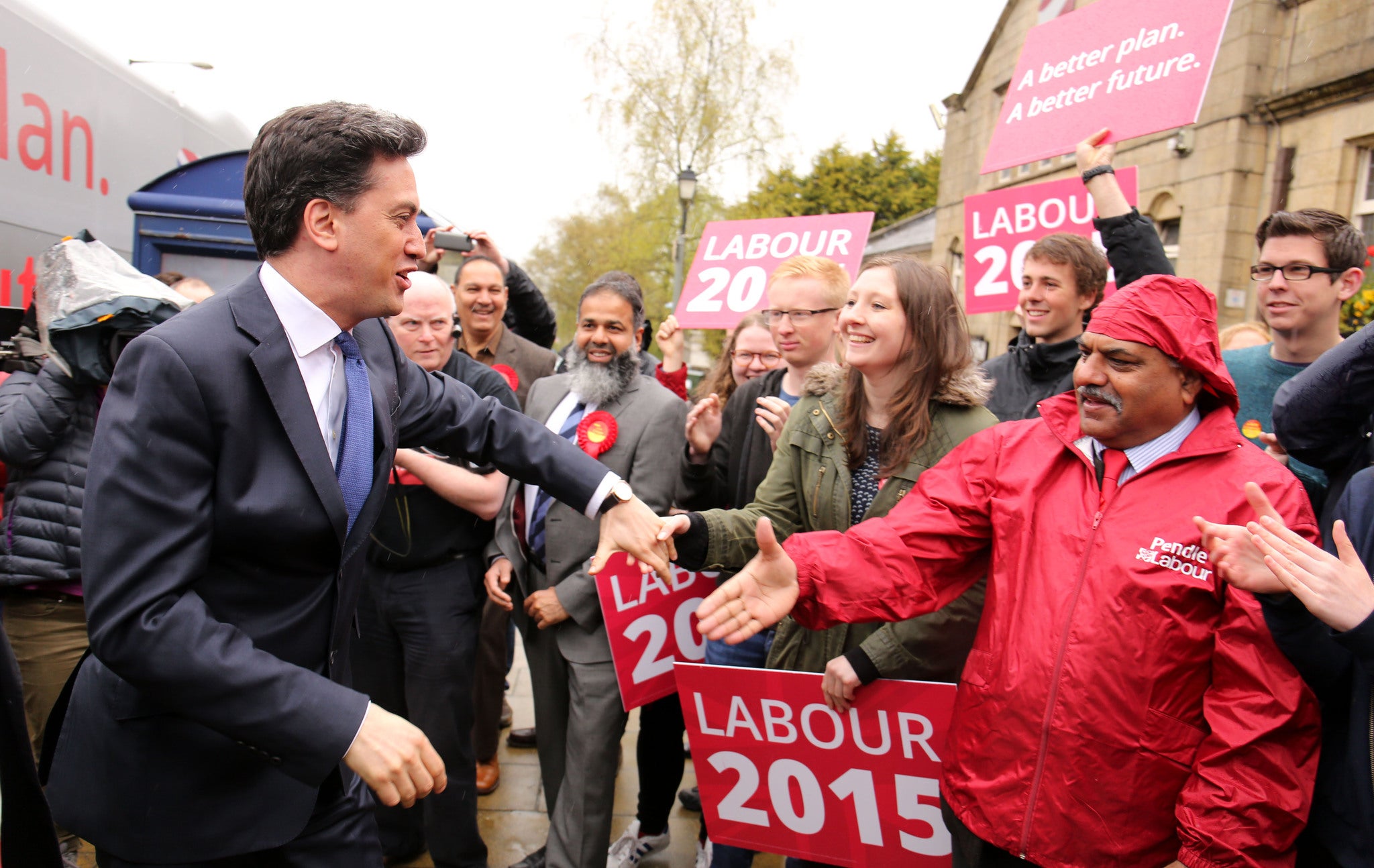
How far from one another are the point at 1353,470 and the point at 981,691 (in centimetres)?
126

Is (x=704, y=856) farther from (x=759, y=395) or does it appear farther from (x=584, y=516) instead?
(x=759, y=395)

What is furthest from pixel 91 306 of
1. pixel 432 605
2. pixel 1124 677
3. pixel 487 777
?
pixel 1124 677

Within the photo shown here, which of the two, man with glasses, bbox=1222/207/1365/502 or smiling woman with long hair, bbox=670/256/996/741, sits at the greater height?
man with glasses, bbox=1222/207/1365/502

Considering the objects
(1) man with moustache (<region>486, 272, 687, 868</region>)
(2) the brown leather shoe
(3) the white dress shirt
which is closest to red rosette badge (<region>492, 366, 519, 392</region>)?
(1) man with moustache (<region>486, 272, 687, 868</region>)

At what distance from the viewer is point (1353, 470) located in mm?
2389

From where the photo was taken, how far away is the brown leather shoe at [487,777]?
430 centimetres

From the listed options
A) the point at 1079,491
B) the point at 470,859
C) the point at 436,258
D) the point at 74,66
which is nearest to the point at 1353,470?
the point at 1079,491

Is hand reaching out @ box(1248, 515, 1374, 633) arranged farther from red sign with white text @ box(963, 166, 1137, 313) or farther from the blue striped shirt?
red sign with white text @ box(963, 166, 1137, 313)

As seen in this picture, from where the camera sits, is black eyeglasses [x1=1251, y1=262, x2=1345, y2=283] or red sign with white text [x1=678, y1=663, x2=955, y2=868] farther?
black eyeglasses [x1=1251, y1=262, x2=1345, y2=283]

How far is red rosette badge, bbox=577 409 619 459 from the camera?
3432mm

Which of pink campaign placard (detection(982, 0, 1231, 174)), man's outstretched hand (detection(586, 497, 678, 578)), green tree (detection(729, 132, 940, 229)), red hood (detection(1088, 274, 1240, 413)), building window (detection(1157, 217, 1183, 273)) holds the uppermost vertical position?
green tree (detection(729, 132, 940, 229))

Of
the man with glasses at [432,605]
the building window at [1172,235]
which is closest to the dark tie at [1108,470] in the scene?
the man with glasses at [432,605]

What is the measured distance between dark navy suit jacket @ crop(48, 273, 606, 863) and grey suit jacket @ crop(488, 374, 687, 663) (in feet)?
4.69

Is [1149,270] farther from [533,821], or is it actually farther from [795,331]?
[533,821]
